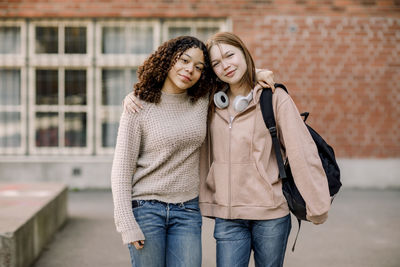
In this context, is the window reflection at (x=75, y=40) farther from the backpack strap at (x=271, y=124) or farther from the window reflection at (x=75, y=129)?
the backpack strap at (x=271, y=124)

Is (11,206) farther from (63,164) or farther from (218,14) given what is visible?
(218,14)

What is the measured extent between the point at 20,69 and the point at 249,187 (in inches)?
278

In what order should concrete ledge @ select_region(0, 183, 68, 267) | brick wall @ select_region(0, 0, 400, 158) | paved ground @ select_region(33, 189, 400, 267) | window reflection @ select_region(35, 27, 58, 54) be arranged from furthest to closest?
window reflection @ select_region(35, 27, 58, 54)
brick wall @ select_region(0, 0, 400, 158)
paved ground @ select_region(33, 189, 400, 267)
concrete ledge @ select_region(0, 183, 68, 267)

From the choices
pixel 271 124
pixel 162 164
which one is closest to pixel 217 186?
pixel 162 164

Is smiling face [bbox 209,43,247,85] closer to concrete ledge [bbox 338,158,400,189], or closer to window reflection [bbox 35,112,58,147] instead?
concrete ledge [bbox 338,158,400,189]

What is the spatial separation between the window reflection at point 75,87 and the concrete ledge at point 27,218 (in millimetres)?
2479

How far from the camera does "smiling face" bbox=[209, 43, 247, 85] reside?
8.26 feet

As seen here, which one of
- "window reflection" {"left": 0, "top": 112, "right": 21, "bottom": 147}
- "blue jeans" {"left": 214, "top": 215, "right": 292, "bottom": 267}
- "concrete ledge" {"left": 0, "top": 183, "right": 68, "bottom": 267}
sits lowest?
"concrete ledge" {"left": 0, "top": 183, "right": 68, "bottom": 267}

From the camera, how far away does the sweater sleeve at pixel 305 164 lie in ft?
7.79

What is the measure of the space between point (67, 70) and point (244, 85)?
6.38 meters

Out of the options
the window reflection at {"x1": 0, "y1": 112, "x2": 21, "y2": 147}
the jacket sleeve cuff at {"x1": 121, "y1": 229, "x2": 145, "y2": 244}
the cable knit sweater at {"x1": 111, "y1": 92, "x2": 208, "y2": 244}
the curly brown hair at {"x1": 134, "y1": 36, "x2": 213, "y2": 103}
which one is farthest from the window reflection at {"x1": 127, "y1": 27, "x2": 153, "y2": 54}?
the jacket sleeve cuff at {"x1": 121, "y1": 229, "x2": 145, "y2": 244}

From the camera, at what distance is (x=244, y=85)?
2643 millimetres

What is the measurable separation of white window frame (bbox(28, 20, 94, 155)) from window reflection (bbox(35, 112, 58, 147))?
0.20 ft

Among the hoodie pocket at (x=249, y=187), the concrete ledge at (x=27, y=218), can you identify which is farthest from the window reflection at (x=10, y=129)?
the hoodie pocket at (x=249, y=187)
